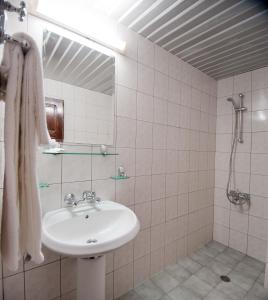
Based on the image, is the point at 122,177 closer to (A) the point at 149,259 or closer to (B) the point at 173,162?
(B) the point at 173,162

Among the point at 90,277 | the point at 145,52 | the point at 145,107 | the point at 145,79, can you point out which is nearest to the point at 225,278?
the point at 90,277

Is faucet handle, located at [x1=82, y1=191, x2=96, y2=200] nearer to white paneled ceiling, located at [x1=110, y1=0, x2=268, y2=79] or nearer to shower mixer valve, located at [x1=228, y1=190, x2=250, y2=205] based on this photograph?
white paneled ceiling, located at [x1=110, y1=0, x2=268, y2=79]

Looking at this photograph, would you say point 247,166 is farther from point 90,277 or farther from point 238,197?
point 90,277

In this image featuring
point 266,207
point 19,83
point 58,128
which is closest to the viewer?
point 19,83

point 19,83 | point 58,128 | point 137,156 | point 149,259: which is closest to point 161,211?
point 149,259

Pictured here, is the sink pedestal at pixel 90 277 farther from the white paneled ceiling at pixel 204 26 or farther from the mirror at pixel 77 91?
the white paneled ceiling at pixel 204 26

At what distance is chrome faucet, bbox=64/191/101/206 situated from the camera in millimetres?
1188

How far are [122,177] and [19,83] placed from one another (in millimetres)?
933

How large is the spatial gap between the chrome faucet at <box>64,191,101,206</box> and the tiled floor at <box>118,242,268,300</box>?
0.91 m

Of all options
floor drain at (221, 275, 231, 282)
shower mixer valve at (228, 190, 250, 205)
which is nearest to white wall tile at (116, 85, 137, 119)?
shower mixer valve at (228, 190, 250, 205)

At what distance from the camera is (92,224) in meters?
1.19

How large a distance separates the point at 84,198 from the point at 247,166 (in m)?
1.95

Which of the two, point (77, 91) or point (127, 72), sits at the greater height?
point (127, 72)

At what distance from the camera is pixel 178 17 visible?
4.48 ft
